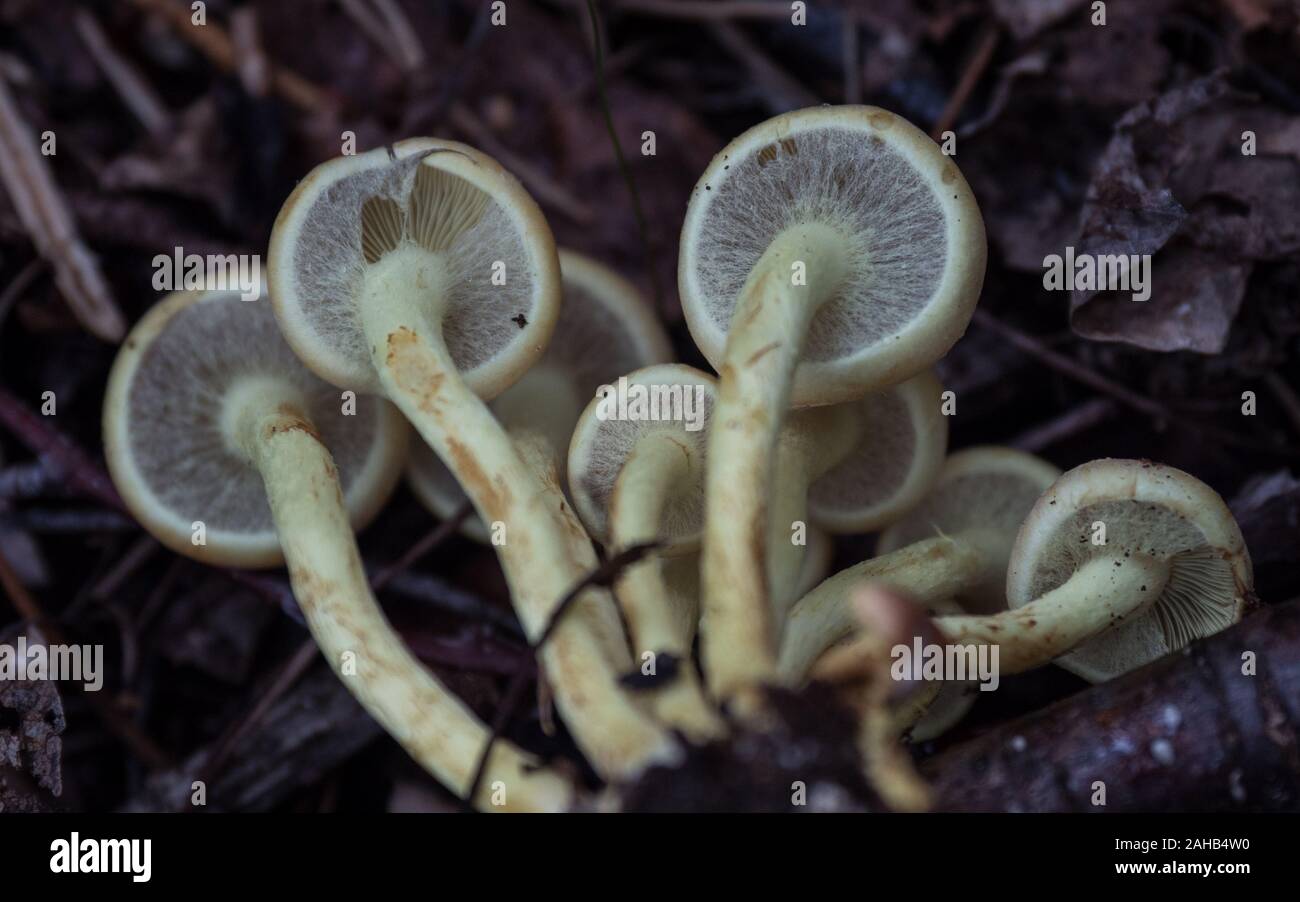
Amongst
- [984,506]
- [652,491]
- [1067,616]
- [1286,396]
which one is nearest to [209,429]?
[652,491]

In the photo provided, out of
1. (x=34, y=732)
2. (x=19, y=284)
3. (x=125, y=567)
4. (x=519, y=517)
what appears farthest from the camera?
(x=19, y=284)

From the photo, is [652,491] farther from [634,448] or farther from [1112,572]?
[1112,572]

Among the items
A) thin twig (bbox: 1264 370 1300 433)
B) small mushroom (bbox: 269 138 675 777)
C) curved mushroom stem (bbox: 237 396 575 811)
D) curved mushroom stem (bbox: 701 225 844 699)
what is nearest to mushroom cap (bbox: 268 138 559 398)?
small mushroom (bbox: 269 138 675 777)

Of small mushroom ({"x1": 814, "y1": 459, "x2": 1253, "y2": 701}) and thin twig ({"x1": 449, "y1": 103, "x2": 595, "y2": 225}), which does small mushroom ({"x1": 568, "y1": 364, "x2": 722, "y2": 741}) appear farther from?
thin twig ({"x1": 449, "y1": 103, "x2": 595, "y2": 225})

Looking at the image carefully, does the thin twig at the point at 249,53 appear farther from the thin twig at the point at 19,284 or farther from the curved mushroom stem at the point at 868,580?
the curved mushroom stem at the point at 868,580

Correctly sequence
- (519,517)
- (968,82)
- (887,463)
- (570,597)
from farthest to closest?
1. (968,82)
2. (887,463)
3. (519,517)
4. (570,597)
